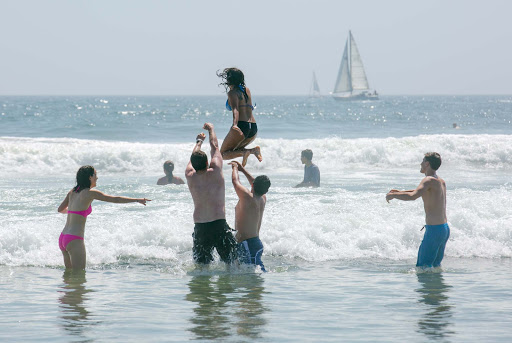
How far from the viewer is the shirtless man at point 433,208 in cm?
848

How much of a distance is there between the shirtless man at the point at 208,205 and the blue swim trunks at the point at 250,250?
7.6 inches

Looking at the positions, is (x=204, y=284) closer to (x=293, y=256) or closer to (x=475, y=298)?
(x=293, y=256)

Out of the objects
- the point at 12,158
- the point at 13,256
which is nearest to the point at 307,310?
the point at 13,256

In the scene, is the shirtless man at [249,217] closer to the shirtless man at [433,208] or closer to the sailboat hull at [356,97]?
the shirtless man at [433,208]

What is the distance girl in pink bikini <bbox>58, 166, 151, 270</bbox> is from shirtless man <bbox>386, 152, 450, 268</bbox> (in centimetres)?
363

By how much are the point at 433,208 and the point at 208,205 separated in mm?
2806

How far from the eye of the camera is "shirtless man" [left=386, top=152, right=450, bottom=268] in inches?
334

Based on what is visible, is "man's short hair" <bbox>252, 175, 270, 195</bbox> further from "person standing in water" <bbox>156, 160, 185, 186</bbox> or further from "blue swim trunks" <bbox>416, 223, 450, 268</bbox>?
"person standing in water" <bbox>156, 160, 185, 186</bbox>
